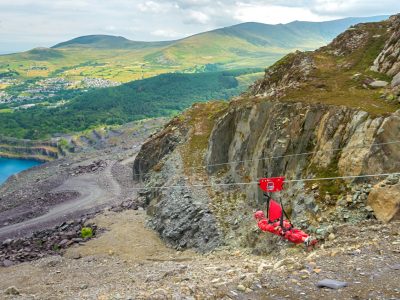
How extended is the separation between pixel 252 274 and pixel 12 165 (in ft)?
483

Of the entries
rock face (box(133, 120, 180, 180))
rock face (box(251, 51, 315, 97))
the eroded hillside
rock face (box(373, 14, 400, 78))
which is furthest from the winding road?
rock face (box(373, 14, 400, 78))

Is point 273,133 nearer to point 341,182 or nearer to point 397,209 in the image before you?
point 341,182

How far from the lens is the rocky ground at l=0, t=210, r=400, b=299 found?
14.8m

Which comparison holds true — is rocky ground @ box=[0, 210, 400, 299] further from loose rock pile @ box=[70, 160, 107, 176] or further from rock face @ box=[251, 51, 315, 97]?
A: loose rock pile @ box=[70, 160, 107, 176]

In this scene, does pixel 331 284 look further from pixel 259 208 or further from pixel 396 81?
pixel 396 81

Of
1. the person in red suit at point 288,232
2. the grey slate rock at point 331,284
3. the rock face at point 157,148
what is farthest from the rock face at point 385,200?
the rock face at point 157,148

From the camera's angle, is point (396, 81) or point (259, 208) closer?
point (396, 81)

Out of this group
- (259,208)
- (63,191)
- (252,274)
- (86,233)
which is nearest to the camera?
(252,274)

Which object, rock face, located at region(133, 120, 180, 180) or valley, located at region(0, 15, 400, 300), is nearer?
valley, located at region(0, 15, 400, 300)

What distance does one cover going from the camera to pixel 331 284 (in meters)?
14.6

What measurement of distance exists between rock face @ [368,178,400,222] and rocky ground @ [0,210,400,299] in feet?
2.21

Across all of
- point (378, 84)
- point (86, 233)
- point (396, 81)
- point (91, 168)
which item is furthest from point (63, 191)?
point (396, 81)

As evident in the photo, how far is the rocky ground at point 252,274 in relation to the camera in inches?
582

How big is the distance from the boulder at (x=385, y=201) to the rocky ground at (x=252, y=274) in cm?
67
